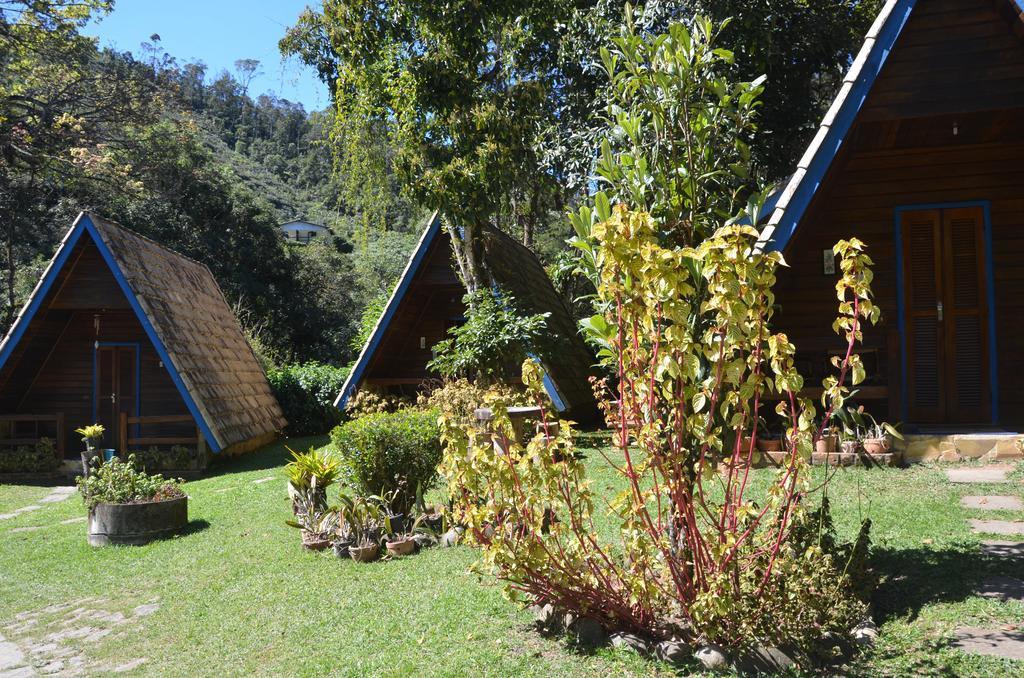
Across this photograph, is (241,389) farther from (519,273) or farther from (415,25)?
(415,25)

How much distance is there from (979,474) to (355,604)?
22.1 feet

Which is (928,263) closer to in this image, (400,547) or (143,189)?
(400,547)

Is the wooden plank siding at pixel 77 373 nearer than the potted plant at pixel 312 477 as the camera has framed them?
No

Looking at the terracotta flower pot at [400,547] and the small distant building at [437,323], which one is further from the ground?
the small distant building at [437,323]

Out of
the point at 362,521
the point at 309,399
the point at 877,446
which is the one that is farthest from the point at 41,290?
the point at 877,446

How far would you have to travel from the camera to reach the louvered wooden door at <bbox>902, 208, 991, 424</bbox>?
10328mm

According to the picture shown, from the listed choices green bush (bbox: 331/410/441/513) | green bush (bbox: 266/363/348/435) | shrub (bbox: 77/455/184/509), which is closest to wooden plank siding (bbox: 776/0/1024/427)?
green bush (bbox: 331/410/441/513)

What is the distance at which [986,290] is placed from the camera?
10.2 meters

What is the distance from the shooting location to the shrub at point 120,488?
916cm

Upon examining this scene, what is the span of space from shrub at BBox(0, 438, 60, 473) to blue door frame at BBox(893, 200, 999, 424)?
559 inches

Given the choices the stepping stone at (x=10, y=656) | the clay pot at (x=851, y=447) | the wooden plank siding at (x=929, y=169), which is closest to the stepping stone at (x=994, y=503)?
the clay pot at (x=851, y=447)

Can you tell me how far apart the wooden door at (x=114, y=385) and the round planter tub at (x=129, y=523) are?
7091 millimetres

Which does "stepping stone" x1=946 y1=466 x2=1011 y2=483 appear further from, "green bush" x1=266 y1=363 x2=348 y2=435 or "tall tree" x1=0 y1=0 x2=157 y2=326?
"tall tree" x1=0 y1=0 x2=157 y2=326

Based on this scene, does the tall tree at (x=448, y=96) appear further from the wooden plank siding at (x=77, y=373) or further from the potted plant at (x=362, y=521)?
the potted plant at (x=362, y=521)
